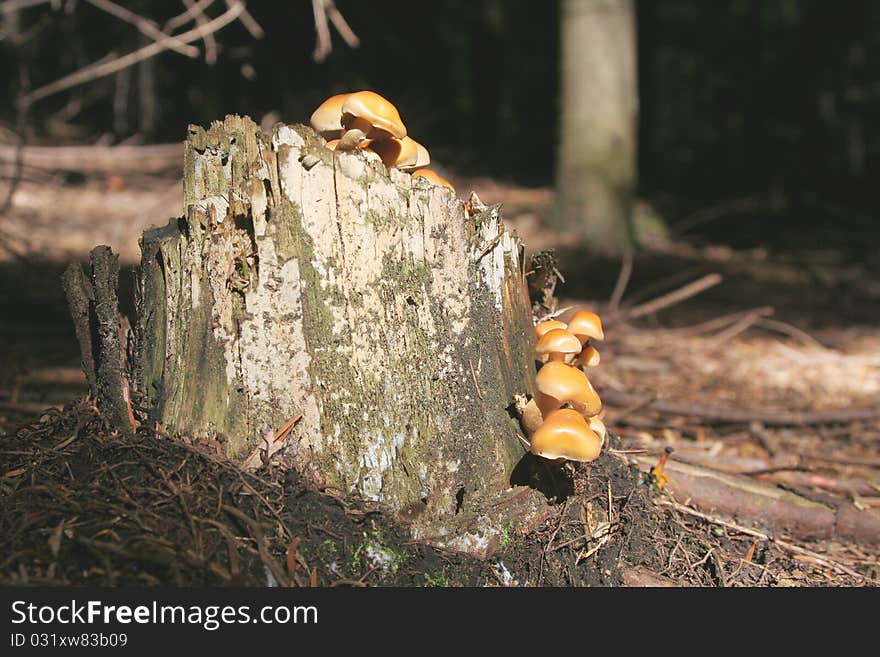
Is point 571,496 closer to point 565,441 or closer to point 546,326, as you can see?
point 565,441

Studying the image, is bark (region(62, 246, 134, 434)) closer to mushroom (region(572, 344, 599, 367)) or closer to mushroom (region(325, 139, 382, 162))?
mushroom (region(325, 139, 382, 162))

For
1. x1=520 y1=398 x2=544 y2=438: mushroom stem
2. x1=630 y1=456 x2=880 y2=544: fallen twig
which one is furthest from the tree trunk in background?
x1=520 y1=398 x2=544 y2=438: mushroom stem

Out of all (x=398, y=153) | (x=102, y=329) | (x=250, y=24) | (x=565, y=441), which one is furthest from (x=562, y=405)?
(x=250, y=24)

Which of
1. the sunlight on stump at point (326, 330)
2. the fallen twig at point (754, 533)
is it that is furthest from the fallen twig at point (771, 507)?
the sunlight on stump at point (326, 330)

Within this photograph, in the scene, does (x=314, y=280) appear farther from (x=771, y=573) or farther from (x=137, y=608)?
(x=771, y=573)

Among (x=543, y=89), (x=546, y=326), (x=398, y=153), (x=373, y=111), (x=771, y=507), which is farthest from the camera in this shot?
(x=543, y=89)

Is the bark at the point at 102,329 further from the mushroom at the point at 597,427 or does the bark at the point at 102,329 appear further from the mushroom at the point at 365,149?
the mushroom at the point at 597,427
